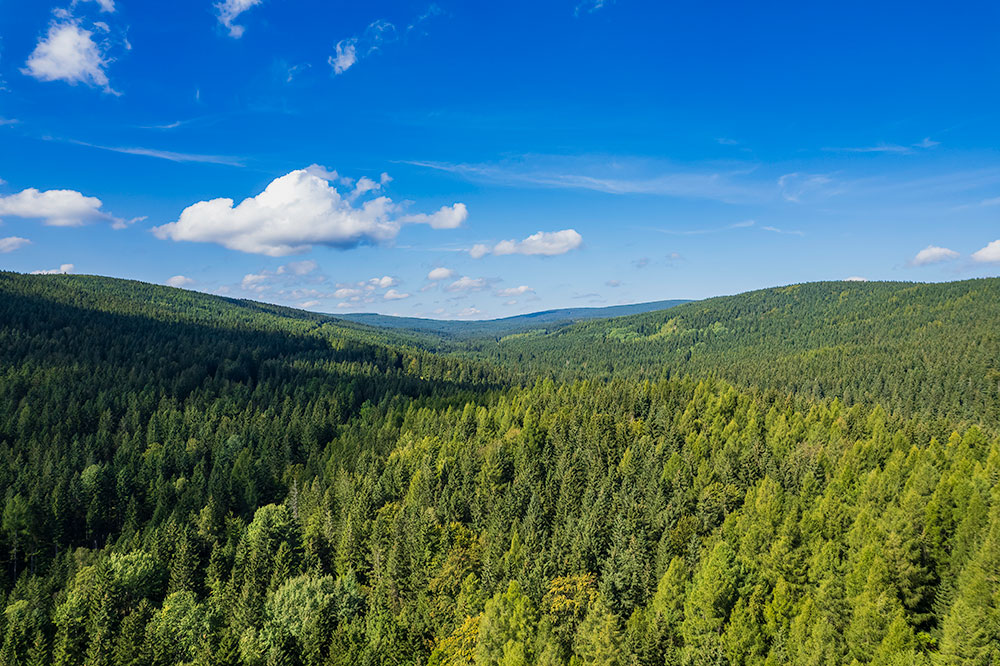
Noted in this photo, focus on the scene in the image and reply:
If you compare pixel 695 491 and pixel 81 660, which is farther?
pixel 695 491

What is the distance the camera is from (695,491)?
237 feet

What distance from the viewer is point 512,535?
2473 inches

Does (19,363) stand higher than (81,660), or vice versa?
(19,363)

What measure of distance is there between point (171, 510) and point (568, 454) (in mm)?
75358

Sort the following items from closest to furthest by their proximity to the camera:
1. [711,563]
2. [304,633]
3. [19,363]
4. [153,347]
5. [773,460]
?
[711,563] → [304,633] → [773,460] → [19,363] → [153,347]

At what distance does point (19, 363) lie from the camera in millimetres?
160875

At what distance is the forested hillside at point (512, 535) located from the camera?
44.6 meters

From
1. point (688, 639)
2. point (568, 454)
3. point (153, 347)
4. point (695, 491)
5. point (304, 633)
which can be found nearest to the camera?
point (688, 639)

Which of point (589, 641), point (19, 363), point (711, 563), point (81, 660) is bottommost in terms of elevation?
point (81, 660)

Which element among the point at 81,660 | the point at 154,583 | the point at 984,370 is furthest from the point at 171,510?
the point at 984,370

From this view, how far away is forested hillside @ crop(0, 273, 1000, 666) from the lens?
44.6 meters

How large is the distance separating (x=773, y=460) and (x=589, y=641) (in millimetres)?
51642

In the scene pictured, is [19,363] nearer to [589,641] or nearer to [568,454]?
[568,454]

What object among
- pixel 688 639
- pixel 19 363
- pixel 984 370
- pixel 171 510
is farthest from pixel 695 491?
pixel 19 363
